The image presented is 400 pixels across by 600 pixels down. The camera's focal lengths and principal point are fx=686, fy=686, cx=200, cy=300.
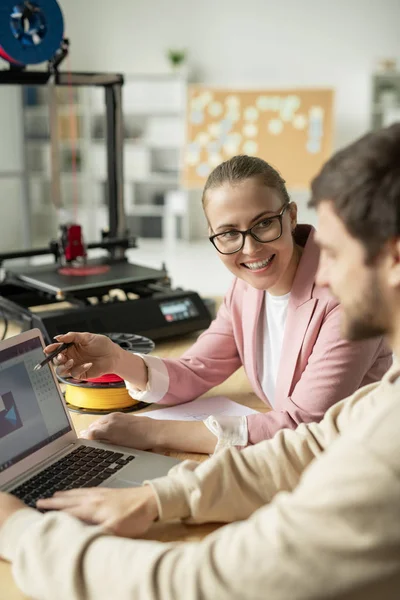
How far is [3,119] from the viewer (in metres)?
6.55

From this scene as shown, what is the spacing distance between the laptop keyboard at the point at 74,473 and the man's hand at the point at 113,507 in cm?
6

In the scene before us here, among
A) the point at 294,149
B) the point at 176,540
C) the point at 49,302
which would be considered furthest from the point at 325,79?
the point at 176,540

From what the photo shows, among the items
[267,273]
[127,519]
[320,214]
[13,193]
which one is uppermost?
[320,214]

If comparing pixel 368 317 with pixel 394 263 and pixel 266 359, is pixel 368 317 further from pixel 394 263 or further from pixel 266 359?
pixel 266 359

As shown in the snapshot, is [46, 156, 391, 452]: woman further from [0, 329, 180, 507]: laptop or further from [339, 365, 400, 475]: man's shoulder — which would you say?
[339, 365, 400, 475]: man's shoulder

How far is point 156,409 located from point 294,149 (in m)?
6.23

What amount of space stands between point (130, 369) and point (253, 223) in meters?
0.38

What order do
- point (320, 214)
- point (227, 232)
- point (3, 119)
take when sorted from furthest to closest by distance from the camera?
1. point (3, 119)
2. point (227, 232)
3. point (320, 214)

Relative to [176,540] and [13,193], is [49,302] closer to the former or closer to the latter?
[176,540]

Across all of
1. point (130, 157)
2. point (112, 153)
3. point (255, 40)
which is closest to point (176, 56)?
point (255, 40)

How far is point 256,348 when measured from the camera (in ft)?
4.88

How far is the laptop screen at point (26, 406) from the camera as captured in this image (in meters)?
0.99

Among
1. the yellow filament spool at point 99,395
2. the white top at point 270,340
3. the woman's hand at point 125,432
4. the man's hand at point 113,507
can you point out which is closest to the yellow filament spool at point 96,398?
the yellow filament spool at point 99,395

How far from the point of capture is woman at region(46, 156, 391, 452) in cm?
120
